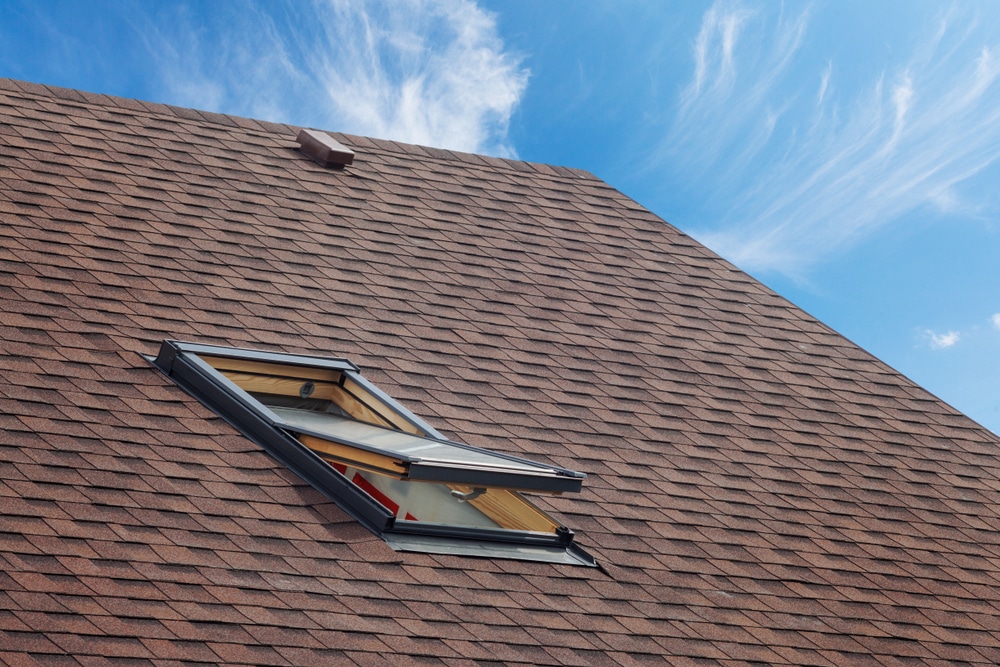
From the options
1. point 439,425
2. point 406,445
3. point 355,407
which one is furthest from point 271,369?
point 406,445

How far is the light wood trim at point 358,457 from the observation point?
6125 millimetres

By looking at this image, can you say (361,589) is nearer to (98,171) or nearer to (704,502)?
(704,502)

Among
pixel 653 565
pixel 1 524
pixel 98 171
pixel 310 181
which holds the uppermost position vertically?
pixel 310 181

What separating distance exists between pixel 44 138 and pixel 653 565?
6.03 metres

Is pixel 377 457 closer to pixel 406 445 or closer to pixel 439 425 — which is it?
pixel 406 445

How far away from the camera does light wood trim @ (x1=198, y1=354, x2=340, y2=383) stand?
695 centimetres

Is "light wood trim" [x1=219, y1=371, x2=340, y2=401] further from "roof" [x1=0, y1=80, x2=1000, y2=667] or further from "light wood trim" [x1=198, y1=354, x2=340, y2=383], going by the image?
"roof" [x1=0, y1=80, x2=1000, y2=667]

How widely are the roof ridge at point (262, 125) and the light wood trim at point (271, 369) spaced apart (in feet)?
13.2

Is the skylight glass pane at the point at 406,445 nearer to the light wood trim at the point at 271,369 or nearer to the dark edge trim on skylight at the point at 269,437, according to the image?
the dark edge trim on skylight at the point at 269,437

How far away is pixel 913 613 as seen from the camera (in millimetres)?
7145

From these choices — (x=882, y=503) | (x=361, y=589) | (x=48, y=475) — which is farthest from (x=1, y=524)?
(x=882, y=503)

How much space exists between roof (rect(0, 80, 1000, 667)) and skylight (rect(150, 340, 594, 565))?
0.15 meters

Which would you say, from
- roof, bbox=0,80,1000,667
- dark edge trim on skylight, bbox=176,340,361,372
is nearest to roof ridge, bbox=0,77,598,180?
roof, bbox=0,80,1000,667

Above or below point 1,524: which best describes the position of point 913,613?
above
